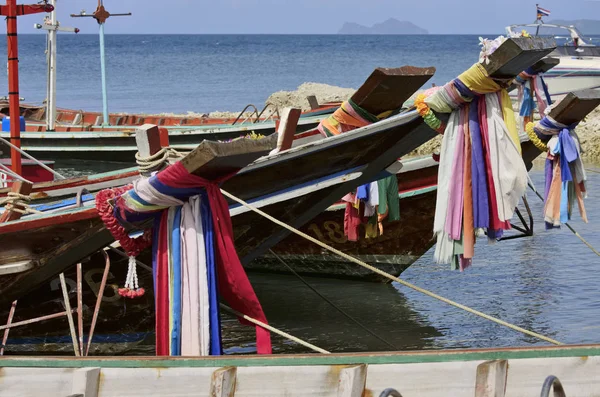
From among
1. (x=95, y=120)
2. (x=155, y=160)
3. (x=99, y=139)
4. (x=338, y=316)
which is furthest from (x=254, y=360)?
(x=95, y=120)

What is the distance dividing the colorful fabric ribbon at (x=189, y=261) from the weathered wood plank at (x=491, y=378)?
1.33 meters

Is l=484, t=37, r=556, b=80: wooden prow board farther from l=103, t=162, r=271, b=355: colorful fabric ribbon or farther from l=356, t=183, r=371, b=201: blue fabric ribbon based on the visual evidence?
l=356, t=183, r=371, b=201: blue fabric ribbon

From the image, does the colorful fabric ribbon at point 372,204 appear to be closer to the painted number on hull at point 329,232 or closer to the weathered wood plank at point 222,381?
the painted number on hull at point 329,232

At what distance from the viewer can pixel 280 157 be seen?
6227 mm

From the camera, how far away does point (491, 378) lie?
4.37 m

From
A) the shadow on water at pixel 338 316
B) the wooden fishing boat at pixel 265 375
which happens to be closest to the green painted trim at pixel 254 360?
the wooden fishing boat at pixel 265 375

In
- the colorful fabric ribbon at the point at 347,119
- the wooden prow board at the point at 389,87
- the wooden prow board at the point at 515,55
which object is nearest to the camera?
the wooden prow board at the point at 515,55

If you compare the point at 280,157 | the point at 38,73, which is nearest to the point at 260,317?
the point at 280,157

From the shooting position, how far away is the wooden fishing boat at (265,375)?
14.1 feet

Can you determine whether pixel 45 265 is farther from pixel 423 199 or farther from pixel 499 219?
pixel 423 199

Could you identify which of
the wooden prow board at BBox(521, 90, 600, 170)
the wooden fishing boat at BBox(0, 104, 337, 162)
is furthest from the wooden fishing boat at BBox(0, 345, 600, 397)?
the wooden fishing boat at BBox(0, 104, 337, 162)

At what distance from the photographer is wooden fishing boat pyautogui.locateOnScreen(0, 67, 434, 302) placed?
5668 millimetres

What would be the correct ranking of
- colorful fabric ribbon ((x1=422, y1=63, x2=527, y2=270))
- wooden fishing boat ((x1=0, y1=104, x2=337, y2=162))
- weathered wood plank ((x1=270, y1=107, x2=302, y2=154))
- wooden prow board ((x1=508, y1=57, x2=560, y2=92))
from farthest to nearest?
wooden fishing boat ((x1=0, y1=104, x2=337, y2=162)) → wooden prow board ((x1=508, y1=57, x2=560, y2=92)) → weathered wood plank ((x1=270, y1=107, x2=302, y2=154)) → colorful fabric ribbon ((x1=422, y1=63, x2=527, y2=270))

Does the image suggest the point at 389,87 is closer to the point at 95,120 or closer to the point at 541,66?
the point at 541,66
